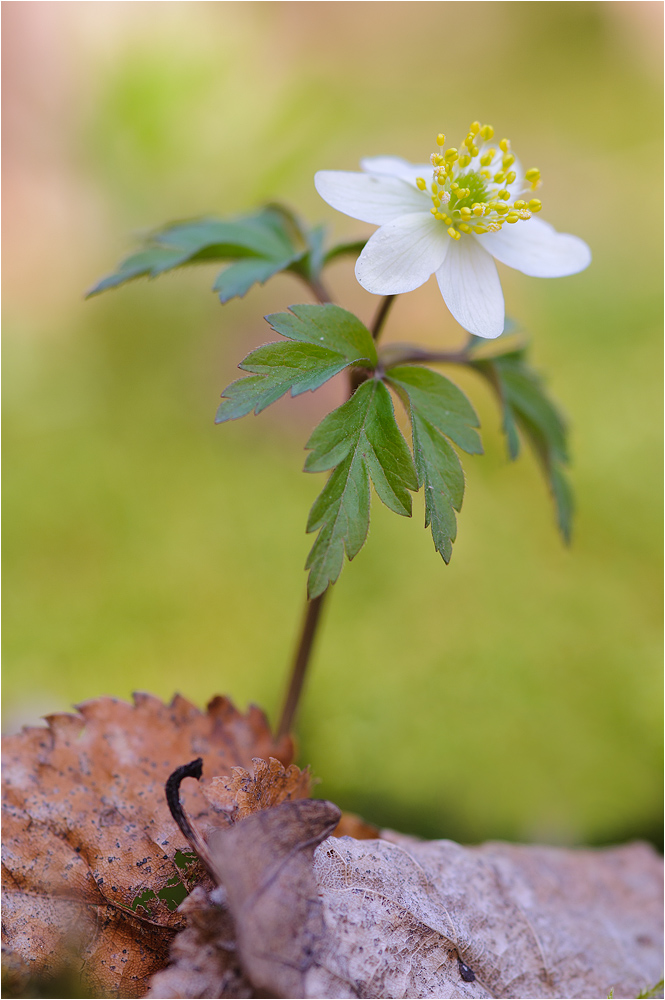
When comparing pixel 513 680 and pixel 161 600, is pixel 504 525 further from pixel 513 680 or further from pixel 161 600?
pixel 161 600

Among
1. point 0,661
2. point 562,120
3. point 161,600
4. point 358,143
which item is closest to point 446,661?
point 161,600

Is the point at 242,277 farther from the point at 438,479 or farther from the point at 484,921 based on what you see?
the point at 484,921

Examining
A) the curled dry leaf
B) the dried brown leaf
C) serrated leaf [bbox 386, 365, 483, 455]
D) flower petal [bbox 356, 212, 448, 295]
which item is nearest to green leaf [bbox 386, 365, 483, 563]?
serrated leaf [bbox 386, 365, 483, 455]

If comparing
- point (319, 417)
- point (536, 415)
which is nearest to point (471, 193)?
point (536, 415)

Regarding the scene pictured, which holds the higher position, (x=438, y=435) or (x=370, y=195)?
(x=370, y=195)

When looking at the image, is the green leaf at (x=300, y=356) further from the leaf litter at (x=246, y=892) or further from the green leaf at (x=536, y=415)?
the leaf litter at (x=246, y=892)
